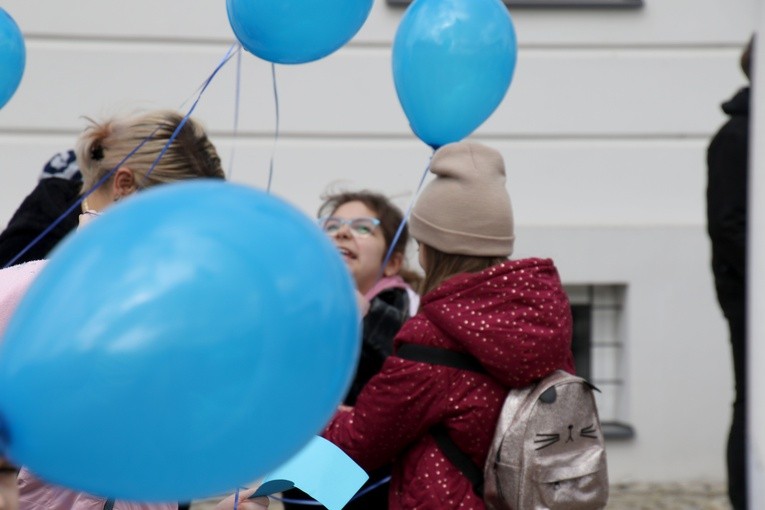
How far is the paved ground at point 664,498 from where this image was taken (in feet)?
19.6

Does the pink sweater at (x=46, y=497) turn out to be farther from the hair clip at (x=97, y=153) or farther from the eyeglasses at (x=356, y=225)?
the eyeglasses at (x=356, y=225)

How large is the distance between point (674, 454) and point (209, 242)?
17.3 ft

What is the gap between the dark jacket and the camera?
13.6ft

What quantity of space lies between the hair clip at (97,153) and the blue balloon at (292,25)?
1.31 feet

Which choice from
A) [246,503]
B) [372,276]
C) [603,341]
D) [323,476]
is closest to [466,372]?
[323,476]

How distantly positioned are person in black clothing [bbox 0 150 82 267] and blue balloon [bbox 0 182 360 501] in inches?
81.9

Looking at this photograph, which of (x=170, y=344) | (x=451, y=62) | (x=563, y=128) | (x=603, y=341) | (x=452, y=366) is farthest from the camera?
(x=603, y=341)

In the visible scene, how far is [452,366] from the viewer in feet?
9.71

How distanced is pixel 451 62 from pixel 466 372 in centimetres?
87

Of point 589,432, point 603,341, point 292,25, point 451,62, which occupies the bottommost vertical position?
point 603,341

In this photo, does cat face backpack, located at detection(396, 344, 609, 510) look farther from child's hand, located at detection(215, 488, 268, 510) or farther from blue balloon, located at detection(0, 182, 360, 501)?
blue balloon, located at detection(0, 182, 360, 501)

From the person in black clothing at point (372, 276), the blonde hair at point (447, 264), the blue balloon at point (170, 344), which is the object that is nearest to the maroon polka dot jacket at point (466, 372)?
the blonde hair at point (447, 264)

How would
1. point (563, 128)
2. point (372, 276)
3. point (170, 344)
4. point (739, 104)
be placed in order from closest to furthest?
point (170, 344) < point (372, 276) < point (739, 104) < point (563, 128)

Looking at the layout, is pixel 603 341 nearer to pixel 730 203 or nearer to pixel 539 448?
pixel 730 203
